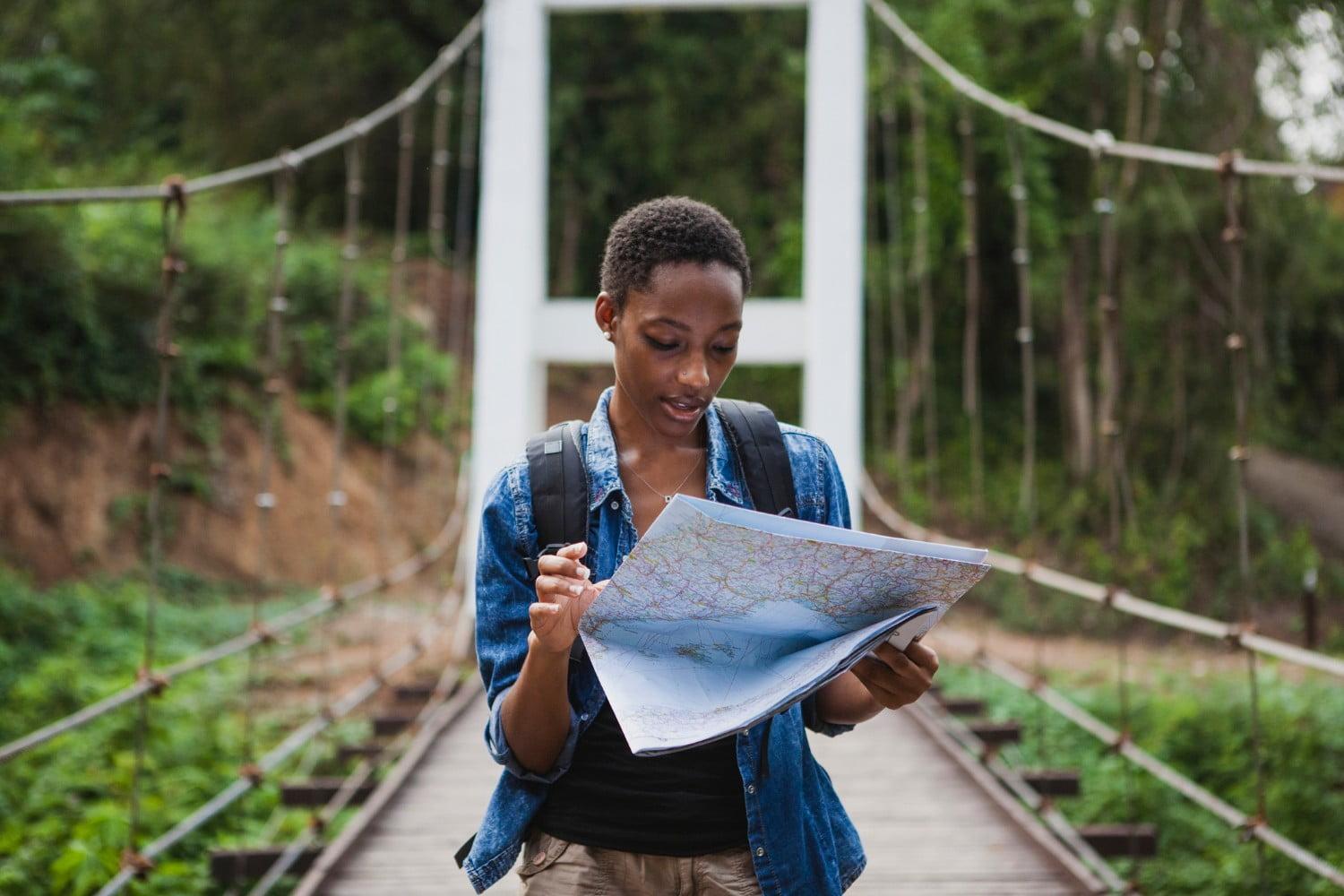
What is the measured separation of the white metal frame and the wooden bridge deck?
6.13 ft

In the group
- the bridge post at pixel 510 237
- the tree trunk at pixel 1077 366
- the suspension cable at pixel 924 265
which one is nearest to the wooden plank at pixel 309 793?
the bridge post at pixel 510 237

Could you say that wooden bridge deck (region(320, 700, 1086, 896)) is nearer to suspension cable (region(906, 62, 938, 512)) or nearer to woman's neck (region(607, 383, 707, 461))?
woman's neck (region(607, 383, 707, 461))

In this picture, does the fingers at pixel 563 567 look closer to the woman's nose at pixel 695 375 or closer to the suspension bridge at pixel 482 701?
the woman's nose at pixel 695 375

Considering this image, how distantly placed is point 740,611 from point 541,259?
4.43 m

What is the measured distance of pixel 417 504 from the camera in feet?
30.9

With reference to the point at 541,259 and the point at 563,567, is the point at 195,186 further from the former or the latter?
the point at 541,259

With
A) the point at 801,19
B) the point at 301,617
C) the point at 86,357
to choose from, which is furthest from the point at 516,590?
the point at 801,19

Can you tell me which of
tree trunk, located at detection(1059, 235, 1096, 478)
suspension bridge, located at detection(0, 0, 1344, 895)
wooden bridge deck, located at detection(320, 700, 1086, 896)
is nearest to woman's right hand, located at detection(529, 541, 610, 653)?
suspension bridge, located at detection(0, 0, 1344, 895)

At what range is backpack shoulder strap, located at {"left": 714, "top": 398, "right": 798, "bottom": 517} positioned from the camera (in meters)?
0.99

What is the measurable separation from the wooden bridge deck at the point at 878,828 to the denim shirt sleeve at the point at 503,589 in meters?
1.24

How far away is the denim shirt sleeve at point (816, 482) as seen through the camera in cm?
101

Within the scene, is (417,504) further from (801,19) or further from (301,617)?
(301,617)

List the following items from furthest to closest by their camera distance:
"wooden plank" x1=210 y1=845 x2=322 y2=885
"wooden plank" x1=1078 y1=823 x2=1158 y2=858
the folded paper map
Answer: "wooden plank" x1=1078 y1=823 x2=1158 y2=858, "wooden plank" x1=210 y1=845 x2=322 y2=885, the folded paper map

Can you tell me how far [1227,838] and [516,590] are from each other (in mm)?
3763
